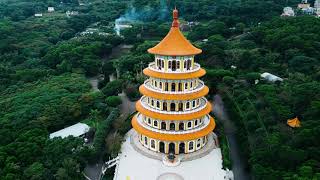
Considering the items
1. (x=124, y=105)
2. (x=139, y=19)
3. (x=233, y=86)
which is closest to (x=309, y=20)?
(x=233, y=86)

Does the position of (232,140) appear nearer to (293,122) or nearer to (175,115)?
(293,122)

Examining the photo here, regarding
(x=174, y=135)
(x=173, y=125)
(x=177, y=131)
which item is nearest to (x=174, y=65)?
(x=173, y=125)

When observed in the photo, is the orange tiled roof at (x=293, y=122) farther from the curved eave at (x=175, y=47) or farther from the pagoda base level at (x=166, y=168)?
the curved eave at (x=175, y=47)

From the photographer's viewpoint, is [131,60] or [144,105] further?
[131,60]

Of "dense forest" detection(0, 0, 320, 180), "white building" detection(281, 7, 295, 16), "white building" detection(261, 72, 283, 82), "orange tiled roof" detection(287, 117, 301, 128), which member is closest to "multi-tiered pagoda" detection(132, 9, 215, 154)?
"dense forest" detection(0, 0, 320, 180)

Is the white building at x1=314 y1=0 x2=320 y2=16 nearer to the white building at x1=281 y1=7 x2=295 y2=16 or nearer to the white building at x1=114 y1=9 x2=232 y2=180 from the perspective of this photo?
the white building at x1=281 y1=7 x2=295 y2=16

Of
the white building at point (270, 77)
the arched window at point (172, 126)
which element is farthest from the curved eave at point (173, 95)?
the white building at point (270, 77)

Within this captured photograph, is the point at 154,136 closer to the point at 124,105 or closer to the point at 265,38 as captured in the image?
the point at 124,105
